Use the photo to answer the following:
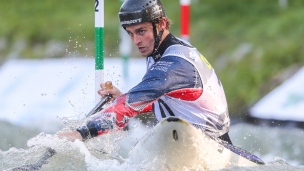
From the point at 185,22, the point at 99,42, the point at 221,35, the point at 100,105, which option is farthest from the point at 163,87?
the point at 221,35

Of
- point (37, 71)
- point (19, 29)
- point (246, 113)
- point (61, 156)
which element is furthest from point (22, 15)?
point (61, 156)

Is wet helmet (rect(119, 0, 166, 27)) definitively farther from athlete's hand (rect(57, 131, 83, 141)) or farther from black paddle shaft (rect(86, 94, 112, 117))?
athlete's hand (rect(57, 131, 83, 141))

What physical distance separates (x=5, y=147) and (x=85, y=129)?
3095 millimetres

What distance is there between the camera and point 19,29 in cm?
1684

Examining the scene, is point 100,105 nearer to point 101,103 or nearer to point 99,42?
point 101,103

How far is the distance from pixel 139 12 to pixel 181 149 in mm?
1145

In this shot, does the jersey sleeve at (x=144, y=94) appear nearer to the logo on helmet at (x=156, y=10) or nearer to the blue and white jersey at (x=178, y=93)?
the blue and white jersey at (x=178, y=93)

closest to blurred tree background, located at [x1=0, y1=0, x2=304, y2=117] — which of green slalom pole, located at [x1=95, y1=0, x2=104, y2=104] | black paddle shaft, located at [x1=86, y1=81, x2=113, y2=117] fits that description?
green slalom pole, located at [x1=95, y1=0, x2=104, y2=104]

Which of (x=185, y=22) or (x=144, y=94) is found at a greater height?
(x=144, y=94)

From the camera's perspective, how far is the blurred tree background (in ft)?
35.8

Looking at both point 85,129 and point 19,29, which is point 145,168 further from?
point 19,29

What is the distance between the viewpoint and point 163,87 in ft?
16.8

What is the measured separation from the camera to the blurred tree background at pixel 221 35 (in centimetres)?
1092

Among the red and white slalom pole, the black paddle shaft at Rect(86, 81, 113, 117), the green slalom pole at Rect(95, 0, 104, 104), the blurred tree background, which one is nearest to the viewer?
the black paddle shaft at Rect(86, 81, 113, 117)
